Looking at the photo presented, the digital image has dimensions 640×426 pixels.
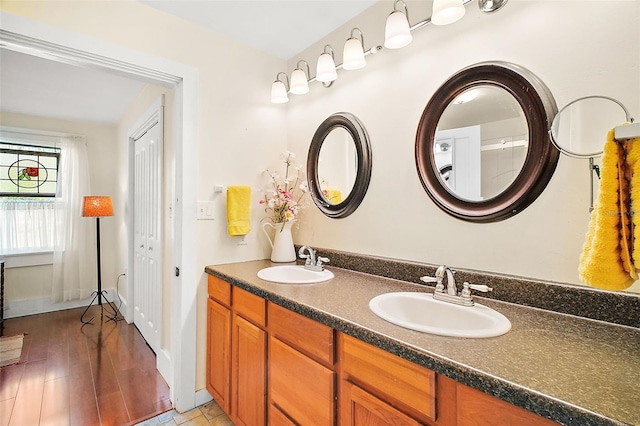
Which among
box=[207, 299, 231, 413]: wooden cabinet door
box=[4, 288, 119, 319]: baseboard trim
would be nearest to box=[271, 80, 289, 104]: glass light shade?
box=[207, 299, 231, 413]: wooden cabinet door

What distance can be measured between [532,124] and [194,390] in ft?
7.40

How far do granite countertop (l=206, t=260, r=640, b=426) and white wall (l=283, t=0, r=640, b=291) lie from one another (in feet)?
0.77

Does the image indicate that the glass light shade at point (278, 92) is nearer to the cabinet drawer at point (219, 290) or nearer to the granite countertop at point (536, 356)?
the cabinet drawer at point (219, 290)

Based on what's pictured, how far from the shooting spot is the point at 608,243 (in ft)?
2.30

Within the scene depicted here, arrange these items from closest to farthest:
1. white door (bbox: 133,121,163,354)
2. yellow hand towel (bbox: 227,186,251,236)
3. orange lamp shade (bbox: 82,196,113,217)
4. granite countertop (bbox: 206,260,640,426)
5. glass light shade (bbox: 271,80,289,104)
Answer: granite countertop (bbox: 206,260,640,426)
yellow hand towel (bbox: 227,186,251,236)
glass light shade (bbox: 271,80,289,104)
white door (bbox: 133,121,163,354)
orange lamp shade (bbox: 82,196,113,217)

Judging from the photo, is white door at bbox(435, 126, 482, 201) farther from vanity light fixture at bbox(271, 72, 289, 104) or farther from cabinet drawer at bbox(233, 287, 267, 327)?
vanity light fixture at bbox(271, 72, 289, 104)

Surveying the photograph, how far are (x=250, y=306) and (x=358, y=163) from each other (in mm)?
975

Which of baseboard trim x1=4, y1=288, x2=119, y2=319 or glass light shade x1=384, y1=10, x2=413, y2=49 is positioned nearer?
glass light shade x1=384, y1=10, x2=413, y2=49

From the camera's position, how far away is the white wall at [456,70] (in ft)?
Answer: 3.31

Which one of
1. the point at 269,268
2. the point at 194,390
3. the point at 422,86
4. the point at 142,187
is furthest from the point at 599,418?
the point at 142,187

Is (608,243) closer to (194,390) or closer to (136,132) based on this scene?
(194,390)

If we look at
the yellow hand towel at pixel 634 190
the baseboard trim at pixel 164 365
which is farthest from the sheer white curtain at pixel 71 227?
the yellow hand towel at pixel 634 190

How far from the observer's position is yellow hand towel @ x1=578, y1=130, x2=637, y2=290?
0.69 m

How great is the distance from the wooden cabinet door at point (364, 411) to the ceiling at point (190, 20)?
189cm
